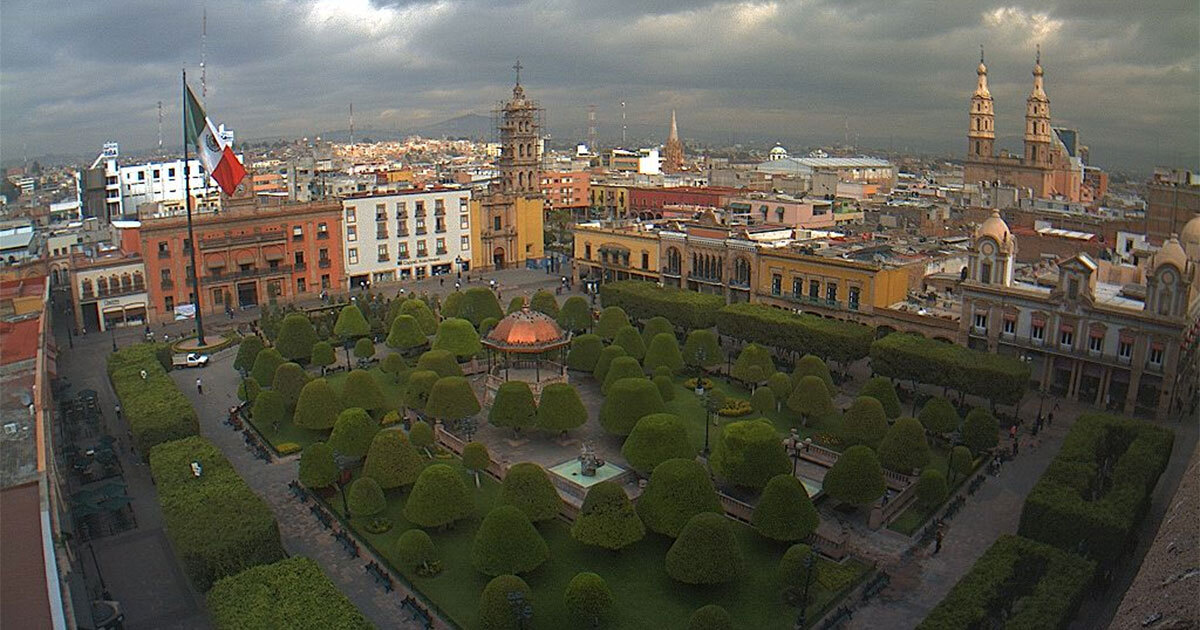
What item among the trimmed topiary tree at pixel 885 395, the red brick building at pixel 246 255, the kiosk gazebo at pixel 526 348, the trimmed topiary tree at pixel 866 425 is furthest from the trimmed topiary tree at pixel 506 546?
the red brick building at pixel 246 255

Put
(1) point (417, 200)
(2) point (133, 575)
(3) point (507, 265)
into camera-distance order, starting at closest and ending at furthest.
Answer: (2) point (133, 575), (1) point (417, 200), (3) point (507, 265)

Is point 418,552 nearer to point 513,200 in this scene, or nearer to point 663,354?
point 663,354

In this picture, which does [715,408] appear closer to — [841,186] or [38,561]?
[38,561]

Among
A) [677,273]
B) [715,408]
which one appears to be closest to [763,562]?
[715,408]

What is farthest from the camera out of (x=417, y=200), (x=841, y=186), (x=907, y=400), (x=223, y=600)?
(x=841, y=186)

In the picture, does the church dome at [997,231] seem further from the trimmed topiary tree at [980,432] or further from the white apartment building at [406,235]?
the white apartment building at [406,235]

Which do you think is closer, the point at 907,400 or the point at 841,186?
the point at 907,400
